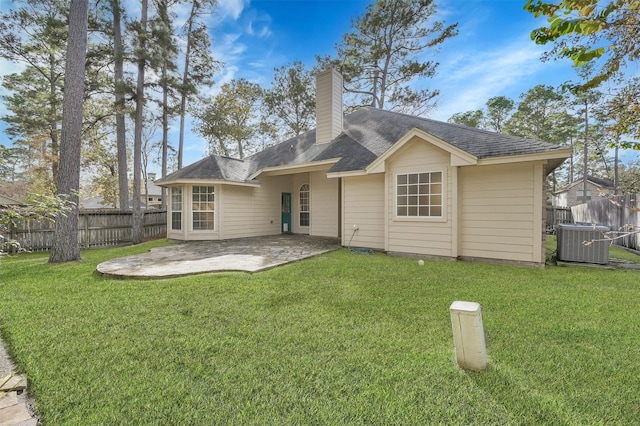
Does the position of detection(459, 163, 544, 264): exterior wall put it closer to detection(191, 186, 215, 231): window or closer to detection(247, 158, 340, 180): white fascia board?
detection(247, 158, 340, 180): white fascia board

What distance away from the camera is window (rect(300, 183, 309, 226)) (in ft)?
42.4

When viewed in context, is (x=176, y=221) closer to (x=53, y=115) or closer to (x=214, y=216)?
(x=214, y=216)

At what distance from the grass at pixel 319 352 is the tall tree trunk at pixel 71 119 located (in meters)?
3.09

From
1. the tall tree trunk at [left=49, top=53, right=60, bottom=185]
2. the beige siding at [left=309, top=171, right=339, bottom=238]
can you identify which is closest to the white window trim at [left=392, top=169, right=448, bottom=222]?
the beige siding at [left=309, top=171, right=339, bottom=238]

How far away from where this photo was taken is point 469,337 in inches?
95.6

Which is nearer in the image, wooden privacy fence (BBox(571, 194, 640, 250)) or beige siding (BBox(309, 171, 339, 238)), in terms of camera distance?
wooden privacy fence (BBox(571, 194, 640, 250))

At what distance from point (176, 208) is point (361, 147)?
7.61 m

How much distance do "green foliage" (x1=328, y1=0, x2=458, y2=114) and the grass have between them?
51.0 ft

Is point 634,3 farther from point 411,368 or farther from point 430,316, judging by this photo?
point 430,316

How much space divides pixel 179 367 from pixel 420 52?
19.2m

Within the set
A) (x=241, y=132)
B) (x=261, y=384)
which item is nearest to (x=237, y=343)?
(x=261, y=384)

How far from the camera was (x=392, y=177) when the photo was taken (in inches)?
305

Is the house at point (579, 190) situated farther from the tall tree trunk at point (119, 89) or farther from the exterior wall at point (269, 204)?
the tall tree trunk at point (119, 89)

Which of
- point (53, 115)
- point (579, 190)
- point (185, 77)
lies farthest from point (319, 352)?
point (579, 190)
